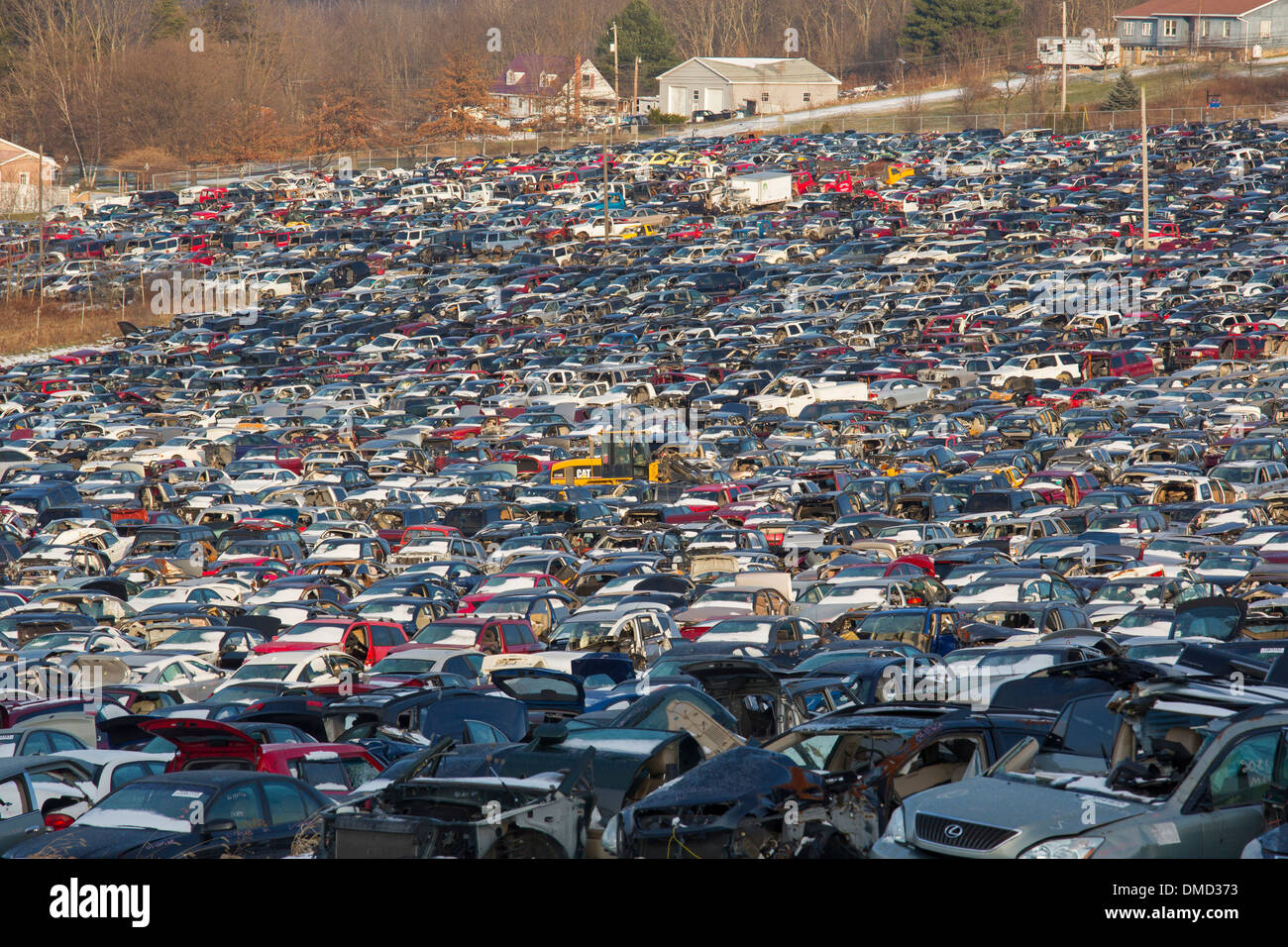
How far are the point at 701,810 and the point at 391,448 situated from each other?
30.5m

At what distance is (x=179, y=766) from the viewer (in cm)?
1170

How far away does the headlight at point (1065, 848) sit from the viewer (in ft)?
27.4

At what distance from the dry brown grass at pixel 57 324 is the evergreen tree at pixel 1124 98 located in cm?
6302

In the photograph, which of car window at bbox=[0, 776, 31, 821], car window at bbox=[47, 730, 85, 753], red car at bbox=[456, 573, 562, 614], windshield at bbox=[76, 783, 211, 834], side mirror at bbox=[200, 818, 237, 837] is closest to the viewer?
side mirror at bbox=[200, 818, 237, 837]

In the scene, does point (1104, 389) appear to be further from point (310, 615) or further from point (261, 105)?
point (261, 105)

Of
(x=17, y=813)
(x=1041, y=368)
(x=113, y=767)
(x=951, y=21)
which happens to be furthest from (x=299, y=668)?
(x=951, y=21)

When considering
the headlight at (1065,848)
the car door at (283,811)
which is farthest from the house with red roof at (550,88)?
the headlight at (1065,848)

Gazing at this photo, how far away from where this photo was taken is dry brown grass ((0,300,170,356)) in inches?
2694

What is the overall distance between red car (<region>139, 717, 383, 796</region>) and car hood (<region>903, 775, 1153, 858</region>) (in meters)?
4.40

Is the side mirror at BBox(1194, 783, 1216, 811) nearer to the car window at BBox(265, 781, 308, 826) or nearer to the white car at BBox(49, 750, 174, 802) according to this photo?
the car window at BBox(265, 781, 308, 826)

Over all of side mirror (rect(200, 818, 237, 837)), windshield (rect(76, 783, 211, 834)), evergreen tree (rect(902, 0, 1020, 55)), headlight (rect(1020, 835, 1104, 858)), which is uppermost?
evergreen tree (rect(902, 0, 1020, 55))

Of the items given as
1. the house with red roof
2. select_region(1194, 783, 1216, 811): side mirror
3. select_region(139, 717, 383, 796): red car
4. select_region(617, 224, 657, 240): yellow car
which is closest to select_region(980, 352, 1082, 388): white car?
select_region(139, 717, 383, 796): red car
